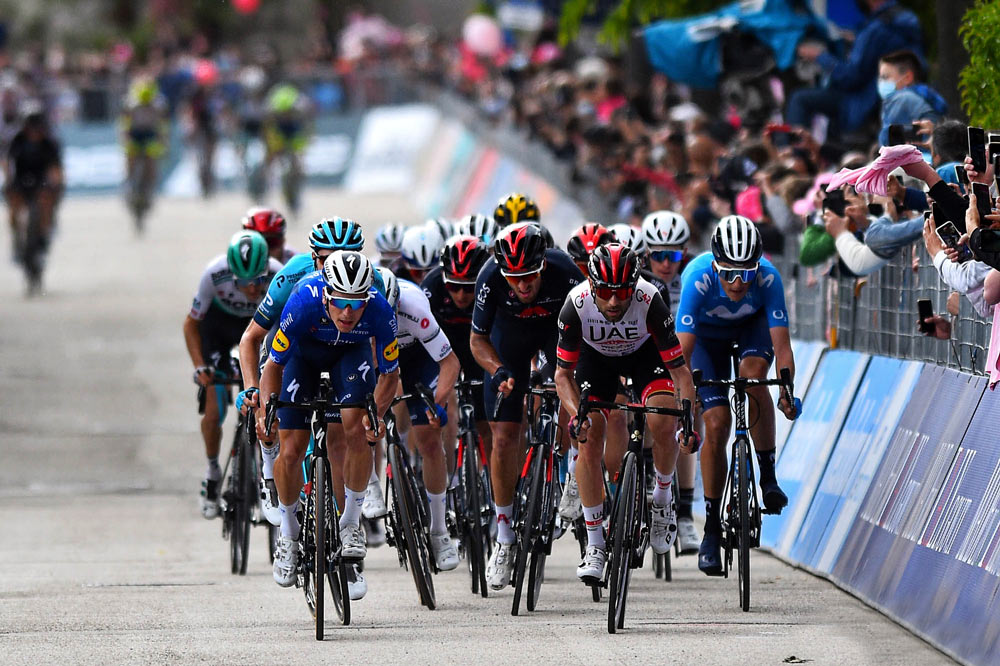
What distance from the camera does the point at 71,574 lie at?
1150cm

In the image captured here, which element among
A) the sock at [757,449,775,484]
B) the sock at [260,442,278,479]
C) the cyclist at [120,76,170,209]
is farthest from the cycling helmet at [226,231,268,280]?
the cyclist at [120,76,170,209]

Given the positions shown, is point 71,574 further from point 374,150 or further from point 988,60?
point 374,150

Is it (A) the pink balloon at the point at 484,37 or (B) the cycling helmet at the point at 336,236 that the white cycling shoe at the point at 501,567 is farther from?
(A) the pink balloon at the point at 484,37

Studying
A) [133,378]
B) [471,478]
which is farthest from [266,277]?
[133,378]

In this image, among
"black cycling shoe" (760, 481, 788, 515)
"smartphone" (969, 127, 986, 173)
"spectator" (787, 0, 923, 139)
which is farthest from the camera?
"spectator" (787, 0, 923, 139)

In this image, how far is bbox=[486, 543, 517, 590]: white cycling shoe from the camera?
10.2 metres

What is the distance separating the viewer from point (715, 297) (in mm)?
10242

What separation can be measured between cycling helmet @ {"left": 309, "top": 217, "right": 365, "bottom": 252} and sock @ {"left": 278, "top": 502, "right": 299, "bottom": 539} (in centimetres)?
128

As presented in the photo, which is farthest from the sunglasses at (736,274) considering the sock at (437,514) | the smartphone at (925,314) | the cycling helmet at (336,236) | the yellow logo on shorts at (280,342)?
the yellow logo on shorts at (280,342)

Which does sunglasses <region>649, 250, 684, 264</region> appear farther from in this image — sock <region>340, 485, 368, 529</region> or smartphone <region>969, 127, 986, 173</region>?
smartphone <region>969, 127, 986, 173</region>

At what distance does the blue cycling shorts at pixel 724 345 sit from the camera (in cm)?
1041

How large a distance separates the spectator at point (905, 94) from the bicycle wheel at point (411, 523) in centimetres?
383

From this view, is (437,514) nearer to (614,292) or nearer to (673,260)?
(614,292)

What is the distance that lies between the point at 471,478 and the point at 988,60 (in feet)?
12.0
